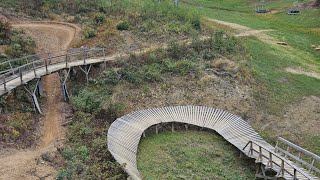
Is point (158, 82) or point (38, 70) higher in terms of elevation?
point (38, 70)

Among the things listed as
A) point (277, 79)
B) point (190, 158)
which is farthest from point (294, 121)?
point (190, 158)

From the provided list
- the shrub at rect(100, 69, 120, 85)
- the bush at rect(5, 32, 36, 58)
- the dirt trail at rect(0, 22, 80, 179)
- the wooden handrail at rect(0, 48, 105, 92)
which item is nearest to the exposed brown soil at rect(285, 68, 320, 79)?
the shrub at rect(100, 69, 120, 85)

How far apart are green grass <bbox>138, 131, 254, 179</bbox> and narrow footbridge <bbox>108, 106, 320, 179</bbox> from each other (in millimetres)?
653

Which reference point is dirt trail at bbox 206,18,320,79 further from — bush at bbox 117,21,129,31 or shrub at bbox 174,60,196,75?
bush at bbox 117,21,129,31

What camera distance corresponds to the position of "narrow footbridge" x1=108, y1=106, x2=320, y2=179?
22.1m

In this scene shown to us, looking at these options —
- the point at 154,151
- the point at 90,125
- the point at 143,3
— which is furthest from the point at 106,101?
the point at 143,3

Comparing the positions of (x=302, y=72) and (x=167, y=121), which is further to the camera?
(x=302, y=72)

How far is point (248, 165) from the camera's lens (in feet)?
82.9

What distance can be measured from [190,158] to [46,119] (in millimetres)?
10193

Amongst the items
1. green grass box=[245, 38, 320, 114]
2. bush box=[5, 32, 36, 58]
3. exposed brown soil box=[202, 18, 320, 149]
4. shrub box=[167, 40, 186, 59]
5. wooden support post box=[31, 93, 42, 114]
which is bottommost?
exposed brown soil box=[202, 18, 320, 149]

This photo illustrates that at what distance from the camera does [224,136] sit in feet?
89.8

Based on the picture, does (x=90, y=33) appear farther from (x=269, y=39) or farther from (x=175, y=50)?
(x=269, y=39)

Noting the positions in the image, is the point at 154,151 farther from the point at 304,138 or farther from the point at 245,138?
the point at 304,138

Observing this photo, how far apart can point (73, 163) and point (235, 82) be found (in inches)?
665
